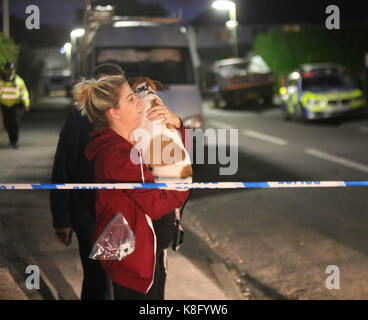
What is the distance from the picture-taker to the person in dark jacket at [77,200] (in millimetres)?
3992

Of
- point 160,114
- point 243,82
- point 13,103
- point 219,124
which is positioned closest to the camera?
point 160,114

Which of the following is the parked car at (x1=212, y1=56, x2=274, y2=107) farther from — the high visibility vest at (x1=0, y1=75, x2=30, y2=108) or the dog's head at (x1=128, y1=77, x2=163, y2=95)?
the dog's head at (x1=128, y1=77, x2=163, y2=95)

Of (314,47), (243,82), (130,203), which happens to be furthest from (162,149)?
(314,47)

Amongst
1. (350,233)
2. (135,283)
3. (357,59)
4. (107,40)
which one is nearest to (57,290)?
(135,283)

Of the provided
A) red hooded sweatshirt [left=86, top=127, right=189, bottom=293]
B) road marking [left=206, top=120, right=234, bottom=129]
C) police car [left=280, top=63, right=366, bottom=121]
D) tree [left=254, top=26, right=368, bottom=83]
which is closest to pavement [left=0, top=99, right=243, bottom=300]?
red hooded sweatshirt [left=86, top=127, right=189, bottom=293]

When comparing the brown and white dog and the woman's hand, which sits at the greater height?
the woman's hand

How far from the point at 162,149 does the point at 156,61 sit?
924 cm

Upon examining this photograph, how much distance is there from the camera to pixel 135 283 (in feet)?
10.9

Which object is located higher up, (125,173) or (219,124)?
(125,173)

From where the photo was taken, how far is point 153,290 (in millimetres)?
3457

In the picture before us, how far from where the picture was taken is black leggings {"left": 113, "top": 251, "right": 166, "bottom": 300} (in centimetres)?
339

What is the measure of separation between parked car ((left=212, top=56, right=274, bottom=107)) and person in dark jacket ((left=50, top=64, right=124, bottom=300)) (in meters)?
26.1

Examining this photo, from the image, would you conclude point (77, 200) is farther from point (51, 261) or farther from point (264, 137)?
point (264, 137)
